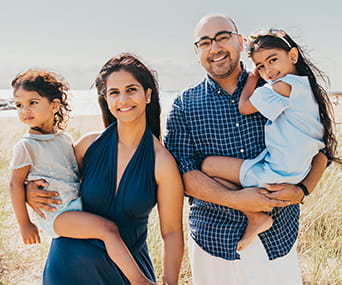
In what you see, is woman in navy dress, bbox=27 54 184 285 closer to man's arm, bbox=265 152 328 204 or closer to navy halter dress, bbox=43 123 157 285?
navy halter dress, bbox=43 123 157 285

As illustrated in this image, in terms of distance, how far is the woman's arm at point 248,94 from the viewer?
293 centimetres

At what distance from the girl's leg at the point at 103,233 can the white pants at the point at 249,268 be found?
0.68 meters

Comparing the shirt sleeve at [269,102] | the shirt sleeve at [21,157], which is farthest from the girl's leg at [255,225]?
the shirt sleeve at [21,157]

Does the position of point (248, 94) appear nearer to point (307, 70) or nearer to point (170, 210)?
point (307, 70)

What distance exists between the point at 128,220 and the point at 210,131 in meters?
0.83

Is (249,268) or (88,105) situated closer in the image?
(249,268)

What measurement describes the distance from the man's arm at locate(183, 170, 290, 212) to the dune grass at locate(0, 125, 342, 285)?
1.31m

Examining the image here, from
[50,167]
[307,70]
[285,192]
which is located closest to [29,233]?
[50,167]

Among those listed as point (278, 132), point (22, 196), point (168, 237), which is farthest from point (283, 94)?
point (22, 196)

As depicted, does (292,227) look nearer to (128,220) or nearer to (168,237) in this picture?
(168,237)

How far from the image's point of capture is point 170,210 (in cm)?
275

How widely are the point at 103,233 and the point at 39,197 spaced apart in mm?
495

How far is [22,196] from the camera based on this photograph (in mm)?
2736

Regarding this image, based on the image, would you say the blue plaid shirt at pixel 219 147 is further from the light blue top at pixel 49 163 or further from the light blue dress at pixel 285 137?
the light blue top at pixel 49 163
